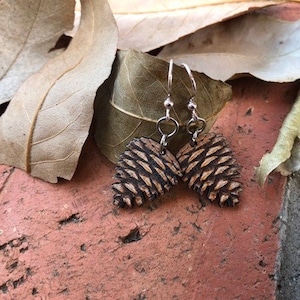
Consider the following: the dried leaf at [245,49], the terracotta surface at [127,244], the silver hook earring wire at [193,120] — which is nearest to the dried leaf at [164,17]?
the dried leaf at [245,49]

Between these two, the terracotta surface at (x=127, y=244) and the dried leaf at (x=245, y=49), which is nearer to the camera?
the terracotta surface at (x=127, y=244)

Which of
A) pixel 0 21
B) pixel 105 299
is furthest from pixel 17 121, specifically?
pixel 105 299

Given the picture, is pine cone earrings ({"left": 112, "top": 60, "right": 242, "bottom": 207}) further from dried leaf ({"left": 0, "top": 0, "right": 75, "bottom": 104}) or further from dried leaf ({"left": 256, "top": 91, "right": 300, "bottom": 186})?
dried leaf ({"left": 0, "top": 0, "right": 75, "bottom": 104})

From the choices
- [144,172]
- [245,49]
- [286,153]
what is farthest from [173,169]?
[245,49]

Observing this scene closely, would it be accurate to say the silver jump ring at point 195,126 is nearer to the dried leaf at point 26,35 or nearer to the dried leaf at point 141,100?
the dried leaf at point 141,100

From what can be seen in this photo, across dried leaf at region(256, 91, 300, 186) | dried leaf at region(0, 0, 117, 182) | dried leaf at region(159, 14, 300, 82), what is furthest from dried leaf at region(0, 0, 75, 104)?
dried leaf at region(256, 91, 300, 186)

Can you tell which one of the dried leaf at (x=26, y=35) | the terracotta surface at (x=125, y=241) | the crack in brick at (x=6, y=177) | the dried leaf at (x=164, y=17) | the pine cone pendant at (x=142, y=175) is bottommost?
the terracotta surface at (x=125, y=241)

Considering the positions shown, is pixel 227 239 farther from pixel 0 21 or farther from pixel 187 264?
pixel 0 21
